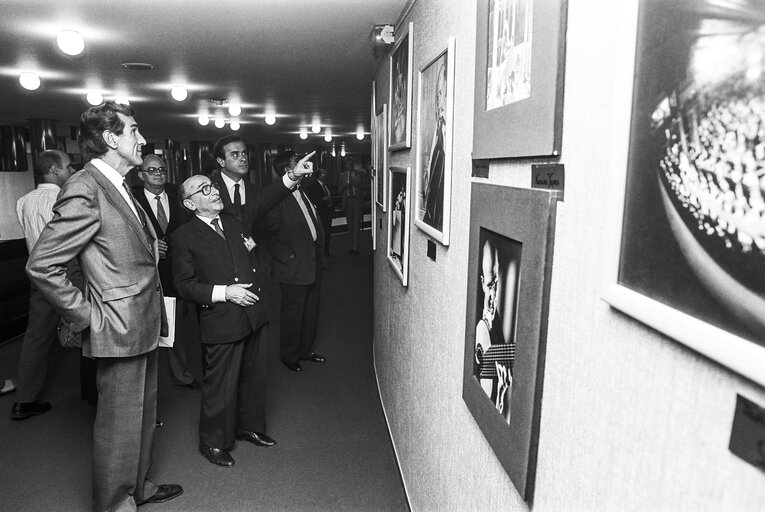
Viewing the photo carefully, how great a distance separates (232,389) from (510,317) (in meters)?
2.35

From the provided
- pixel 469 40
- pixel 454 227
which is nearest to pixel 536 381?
pixel 454 227

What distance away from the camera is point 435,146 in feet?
7.01

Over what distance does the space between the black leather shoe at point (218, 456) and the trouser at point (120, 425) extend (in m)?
0.56

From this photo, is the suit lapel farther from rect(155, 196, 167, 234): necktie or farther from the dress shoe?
rect(155, 196, 167, 234): necktie

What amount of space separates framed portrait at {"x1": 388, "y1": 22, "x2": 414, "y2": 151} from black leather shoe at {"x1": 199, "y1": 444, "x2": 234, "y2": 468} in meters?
2.08

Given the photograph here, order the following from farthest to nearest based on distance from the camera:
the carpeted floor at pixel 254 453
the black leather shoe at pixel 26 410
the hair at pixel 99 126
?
the black leather shoe at pixel 26 410 < the carpeted floor at pixel 254 453 < the hair at pixel 99 126

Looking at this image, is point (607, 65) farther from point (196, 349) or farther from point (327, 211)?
point (327, 211)

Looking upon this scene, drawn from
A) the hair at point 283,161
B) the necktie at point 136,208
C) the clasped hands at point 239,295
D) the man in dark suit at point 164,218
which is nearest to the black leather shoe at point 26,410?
the man in dark suit at point 164,218

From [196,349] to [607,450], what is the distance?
5.07 meters

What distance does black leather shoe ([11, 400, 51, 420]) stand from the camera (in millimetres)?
3820

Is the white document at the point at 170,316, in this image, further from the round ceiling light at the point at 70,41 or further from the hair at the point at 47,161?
the round ceiling light at the point at 70,41

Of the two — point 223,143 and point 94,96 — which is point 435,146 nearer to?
→ point 223,143

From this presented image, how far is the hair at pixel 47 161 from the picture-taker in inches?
153

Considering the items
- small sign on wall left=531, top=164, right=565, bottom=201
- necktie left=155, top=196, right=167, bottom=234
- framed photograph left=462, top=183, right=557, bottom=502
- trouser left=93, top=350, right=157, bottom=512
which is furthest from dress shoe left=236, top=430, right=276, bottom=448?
small sign on wall left=531, top=164, right=565, bottom=201
